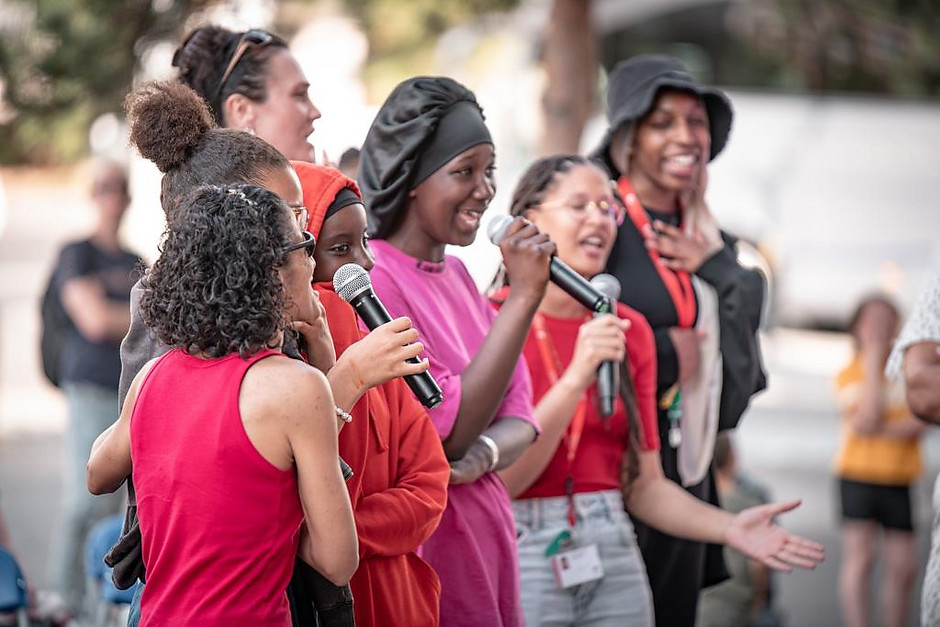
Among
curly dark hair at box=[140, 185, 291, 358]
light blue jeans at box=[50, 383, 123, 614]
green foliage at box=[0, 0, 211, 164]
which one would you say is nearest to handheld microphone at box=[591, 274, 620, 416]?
curly dark hair at box=[140, 185, 291, 358]

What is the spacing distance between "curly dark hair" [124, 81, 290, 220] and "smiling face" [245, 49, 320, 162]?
601 mm

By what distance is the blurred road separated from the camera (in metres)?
7.84

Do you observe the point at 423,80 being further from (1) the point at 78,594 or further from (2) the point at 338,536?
(1) the point at 78,594

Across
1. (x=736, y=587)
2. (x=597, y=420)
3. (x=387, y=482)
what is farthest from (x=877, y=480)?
(x=387, y=482)

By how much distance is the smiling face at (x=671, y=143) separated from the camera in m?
4.32

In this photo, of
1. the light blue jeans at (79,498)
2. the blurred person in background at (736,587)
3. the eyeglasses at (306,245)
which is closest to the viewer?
the eyeglasses at (306,245)

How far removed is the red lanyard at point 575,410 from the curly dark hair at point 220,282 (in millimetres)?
1311

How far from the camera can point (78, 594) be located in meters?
6.16

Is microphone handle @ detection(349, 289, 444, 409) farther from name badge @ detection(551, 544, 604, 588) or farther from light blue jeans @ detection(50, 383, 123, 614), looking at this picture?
light blue jeans @ detection(50, 383, 123, 614)

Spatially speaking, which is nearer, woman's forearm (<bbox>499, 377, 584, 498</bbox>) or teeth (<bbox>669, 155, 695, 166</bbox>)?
woman's forearm (<bbox>499, 377, 584, 498</bbox>)

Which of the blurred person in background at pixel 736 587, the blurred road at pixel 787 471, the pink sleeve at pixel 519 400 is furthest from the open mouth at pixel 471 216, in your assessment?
the blurred road at pixel 787 471

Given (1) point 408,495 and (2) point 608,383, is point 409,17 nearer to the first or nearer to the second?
Answer: (2) point 608,383

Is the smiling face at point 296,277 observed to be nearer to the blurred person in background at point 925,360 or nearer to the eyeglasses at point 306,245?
the eyeglasses at point 306,245

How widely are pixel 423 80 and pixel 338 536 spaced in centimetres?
135
